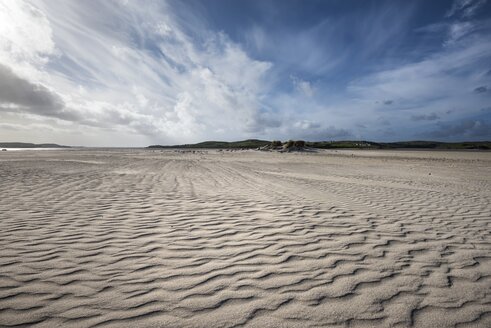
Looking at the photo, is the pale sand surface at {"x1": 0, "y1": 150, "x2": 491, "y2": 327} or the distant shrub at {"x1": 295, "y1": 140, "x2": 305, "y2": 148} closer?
the pale sand surface at {"x1": 0, "y1": 150, "x2": 491, "y2": 327}

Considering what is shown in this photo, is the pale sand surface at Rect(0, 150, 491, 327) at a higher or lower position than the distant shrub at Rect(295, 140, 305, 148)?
lower

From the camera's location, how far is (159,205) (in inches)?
301

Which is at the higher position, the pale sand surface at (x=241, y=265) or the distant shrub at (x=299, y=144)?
the distant shrub at (x=299, y=144)

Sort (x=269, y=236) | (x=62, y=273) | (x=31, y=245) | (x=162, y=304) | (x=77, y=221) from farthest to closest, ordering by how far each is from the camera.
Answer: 1. (x=77, y=221)
2. (x=269, y=236)
3. (x=31, y=245)
4. (x=62, y=273)
5. (x=162, y=304)

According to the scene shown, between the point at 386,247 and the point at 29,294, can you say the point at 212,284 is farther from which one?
the point at 386,247

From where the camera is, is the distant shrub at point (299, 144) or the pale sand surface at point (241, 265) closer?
the pale sand surface at point (241, 265)

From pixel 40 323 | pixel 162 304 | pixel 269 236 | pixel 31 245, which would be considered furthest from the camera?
pixel 269 236

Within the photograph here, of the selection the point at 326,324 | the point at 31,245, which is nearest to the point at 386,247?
the point at 326,324

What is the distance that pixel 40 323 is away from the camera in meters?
2.63

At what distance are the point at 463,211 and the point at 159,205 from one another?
9.51 metres

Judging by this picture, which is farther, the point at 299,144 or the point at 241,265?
the point at 299,144

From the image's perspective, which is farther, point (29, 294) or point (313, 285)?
point (313, 285)

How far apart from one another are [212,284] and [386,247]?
3.48m

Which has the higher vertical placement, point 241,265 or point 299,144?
point 299,144
